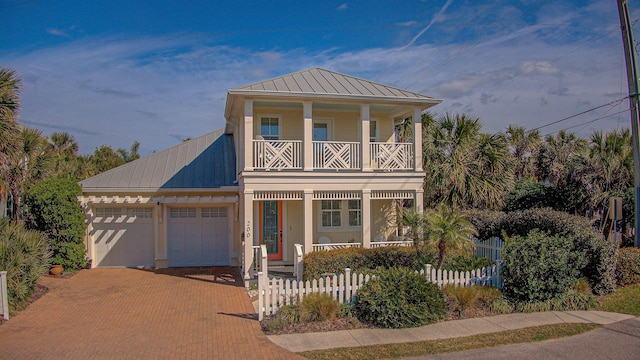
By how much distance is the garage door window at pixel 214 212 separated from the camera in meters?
17.1

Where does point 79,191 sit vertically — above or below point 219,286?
above

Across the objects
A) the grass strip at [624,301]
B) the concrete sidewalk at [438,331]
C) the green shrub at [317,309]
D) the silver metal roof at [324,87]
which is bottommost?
the concrete sidewalk at [438,331]

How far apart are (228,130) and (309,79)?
5.84 m

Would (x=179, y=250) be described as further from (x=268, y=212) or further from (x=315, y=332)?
(x=315, y=332)

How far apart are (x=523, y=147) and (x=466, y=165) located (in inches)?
488

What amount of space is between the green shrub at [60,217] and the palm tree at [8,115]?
1.90 meters

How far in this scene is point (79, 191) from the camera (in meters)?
15.7

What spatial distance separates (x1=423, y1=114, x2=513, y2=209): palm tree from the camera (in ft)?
58.3

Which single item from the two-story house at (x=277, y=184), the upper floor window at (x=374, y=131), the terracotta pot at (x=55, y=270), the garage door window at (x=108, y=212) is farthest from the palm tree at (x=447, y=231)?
the terracotta pot at (x=55, y=270)

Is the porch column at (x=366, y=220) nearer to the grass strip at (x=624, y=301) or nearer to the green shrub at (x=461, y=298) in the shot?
the green shrub at (x=461, y=298)

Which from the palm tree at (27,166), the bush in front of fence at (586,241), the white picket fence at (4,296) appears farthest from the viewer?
the palm tree at (27,166)

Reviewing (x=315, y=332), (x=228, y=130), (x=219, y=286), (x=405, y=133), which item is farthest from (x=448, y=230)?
(x=228, y=130)

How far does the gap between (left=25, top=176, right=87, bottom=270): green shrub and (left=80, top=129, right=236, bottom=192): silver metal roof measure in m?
1.02

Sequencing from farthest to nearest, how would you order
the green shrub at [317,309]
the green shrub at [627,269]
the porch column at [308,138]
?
the porch column at [308,138] → the green shrub at [627,269] → the green shrub at [317,309]
